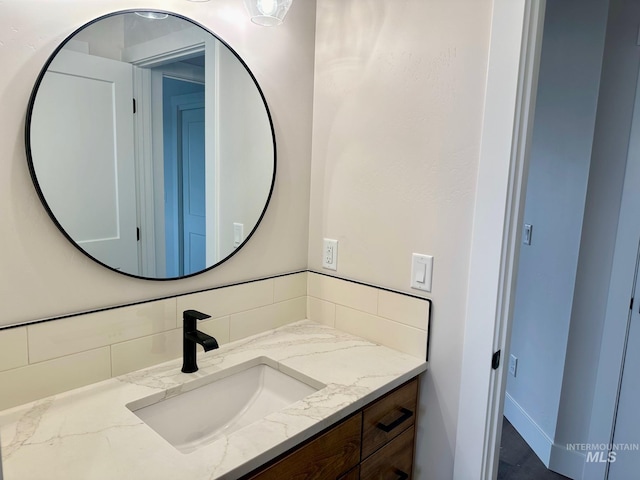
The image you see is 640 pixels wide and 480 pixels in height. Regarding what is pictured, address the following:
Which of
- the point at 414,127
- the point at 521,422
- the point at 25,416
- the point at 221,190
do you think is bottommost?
the point at 521,422

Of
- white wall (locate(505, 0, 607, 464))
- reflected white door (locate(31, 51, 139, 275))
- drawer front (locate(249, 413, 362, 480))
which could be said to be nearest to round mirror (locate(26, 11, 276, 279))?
reflected white door (locate(31, 51, 139, 275))

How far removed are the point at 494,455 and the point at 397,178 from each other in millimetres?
927

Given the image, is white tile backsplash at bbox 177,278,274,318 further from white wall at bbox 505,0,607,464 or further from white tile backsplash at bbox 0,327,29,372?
white wall at bbox 505,0,607,464

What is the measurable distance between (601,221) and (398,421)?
1.37m

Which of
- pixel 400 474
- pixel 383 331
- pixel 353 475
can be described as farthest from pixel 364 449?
pixel 383 331

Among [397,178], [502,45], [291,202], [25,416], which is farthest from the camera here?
[291,202]

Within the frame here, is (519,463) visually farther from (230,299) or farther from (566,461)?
(230,299)

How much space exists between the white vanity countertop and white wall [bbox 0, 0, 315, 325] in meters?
0.24

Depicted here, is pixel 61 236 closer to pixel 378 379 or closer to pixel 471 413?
pixel 378 379

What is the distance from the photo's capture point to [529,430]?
2.37 metres

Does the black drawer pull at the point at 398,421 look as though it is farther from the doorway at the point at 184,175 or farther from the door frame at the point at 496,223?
the doorway at the point at 184,175

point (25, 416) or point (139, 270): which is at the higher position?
point (139, 270)

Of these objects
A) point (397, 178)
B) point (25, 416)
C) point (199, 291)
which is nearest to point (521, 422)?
point (397, 178)

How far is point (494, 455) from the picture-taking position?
133 cm
